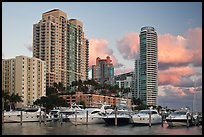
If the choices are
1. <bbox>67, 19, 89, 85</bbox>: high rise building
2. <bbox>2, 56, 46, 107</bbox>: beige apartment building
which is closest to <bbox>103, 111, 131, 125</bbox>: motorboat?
<bbox>2, 56, 46, 107</bbox>: beige apartment building

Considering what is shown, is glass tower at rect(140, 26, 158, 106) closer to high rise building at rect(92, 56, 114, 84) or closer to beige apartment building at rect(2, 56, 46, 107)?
beige apartment building at rect(2, 56, 46, 107)

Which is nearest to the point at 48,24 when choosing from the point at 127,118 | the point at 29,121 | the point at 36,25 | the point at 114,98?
the point at 36,25

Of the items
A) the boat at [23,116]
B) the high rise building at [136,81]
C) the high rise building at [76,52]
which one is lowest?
the boat at [23,116]

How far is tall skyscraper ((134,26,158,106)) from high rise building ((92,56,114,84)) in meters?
27.5

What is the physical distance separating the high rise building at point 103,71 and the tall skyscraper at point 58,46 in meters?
18.9

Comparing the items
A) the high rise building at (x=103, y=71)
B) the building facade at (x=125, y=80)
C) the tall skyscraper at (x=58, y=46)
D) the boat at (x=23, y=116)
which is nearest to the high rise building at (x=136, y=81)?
the building facade at (x=125, y=80)

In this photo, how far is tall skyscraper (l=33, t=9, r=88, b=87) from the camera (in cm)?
8262

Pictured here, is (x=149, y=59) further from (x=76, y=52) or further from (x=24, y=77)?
(x=24, y=77)

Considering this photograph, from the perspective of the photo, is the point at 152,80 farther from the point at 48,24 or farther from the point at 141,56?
the point at 48,24

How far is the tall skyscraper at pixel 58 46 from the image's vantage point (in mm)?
82625

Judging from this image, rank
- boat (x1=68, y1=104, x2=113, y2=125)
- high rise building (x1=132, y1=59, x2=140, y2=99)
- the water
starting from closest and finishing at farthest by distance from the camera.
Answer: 1. the water
2. boat (x1=68, y1=104, x2=113, y2=125)
3. high rise building (x1=132, y1=59, x2=140, y2=99)

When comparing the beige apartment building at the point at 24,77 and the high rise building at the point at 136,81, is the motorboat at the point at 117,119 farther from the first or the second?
the high rise building at the point at 136,81

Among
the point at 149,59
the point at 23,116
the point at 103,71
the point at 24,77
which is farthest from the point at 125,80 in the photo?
the point at 23,116

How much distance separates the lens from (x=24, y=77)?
72000 mm
